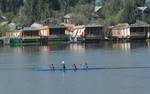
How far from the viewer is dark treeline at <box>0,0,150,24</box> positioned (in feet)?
402

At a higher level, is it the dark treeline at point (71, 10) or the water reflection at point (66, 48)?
the dark treeline at point (71, 10)

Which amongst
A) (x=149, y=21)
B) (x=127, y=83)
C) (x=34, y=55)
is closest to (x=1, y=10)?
(x=149, y=21)

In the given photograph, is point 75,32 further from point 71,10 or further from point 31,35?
point 71,10

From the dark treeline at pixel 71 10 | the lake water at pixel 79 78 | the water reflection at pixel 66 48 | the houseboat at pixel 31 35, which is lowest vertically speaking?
the lake water at pixel 79 78

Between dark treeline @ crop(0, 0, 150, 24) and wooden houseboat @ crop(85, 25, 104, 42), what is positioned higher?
dark treeline @ crop(0, 0, 150, 24)

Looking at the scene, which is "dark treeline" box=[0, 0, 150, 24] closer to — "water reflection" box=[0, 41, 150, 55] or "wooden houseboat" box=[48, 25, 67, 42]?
"wooden houseboat" box=[48, 25, 67, 42]

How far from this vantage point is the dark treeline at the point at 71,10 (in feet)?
402

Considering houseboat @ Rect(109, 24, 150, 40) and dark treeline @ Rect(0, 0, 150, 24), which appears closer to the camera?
houseboat @ Rect(109, 24, 150, 40)

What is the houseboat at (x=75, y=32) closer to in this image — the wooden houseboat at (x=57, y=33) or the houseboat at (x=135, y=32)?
the wooden houseboat at (x=57, y=33)

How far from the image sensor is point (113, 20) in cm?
12612

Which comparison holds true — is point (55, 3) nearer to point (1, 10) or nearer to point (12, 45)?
point (1, 10)

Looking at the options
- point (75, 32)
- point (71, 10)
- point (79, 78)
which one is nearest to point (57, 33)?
point (75, 32)

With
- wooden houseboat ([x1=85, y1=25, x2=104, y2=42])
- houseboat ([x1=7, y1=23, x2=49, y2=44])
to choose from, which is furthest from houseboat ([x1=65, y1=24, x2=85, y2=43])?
houseboat ([x1=7, y1=23, x2=49, y2=44])

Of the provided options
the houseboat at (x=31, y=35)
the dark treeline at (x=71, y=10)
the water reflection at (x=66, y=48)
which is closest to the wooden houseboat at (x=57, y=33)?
the houseboat at (x=31, y=35)
